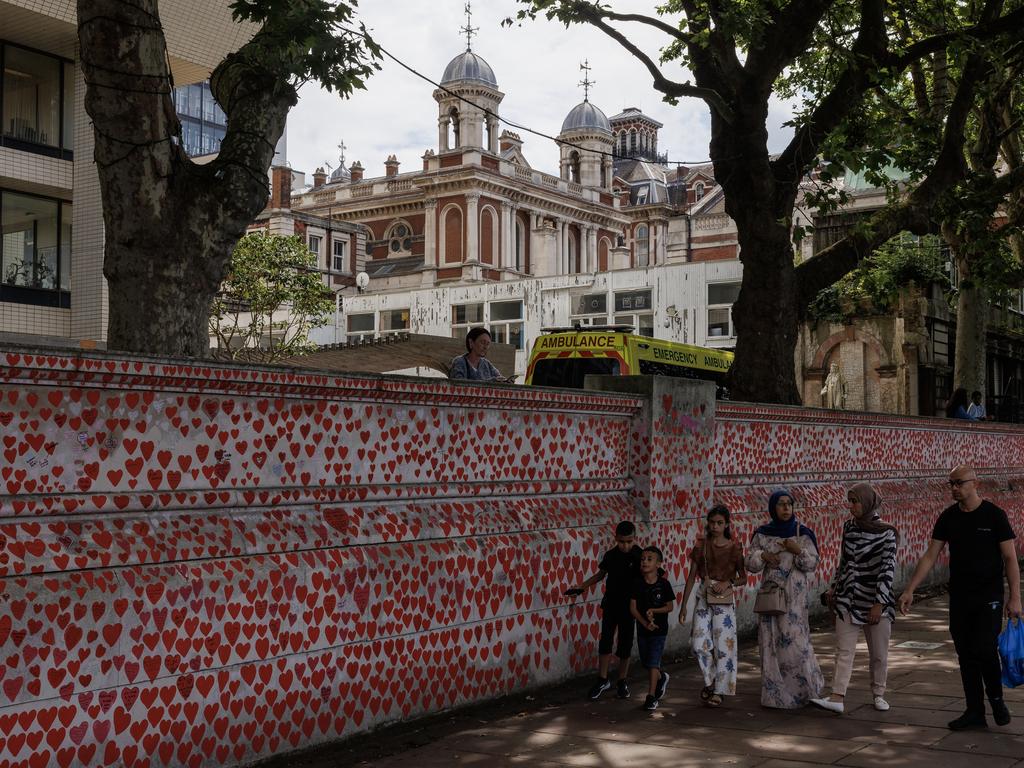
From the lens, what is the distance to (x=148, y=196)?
8.52 meters

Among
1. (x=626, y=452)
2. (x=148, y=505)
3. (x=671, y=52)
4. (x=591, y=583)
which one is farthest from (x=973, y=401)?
(x=148, y=505)

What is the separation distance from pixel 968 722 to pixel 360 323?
154ft

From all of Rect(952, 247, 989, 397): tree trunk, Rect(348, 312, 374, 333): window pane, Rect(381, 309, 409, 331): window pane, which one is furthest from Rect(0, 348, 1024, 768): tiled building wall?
Rect(348, 312, 374, 333): window pane

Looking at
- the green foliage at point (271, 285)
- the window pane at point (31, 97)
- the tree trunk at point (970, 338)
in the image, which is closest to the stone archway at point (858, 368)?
the tree trunk at point (970, 338)

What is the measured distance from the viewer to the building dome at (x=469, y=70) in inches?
2623

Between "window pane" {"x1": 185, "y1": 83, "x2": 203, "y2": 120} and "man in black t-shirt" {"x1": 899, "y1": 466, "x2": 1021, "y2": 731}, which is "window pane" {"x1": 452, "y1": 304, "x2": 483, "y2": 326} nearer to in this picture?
"window pane" {"x1": 185, "y1": 83, "x2": 203, "y2": 120}

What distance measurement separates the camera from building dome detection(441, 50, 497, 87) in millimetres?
66625

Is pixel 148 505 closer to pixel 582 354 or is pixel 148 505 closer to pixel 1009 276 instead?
pixel 582 354

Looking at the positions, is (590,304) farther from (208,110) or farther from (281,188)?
(208,110)

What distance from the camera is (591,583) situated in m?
8.62

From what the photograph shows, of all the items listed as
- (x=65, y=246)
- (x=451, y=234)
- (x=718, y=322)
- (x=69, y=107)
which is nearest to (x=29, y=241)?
(x=65, y=246)

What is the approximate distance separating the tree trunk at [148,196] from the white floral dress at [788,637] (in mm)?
4301

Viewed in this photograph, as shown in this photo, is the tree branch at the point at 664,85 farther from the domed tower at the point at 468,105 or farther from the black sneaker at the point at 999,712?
the domed tower at the point at 468,105

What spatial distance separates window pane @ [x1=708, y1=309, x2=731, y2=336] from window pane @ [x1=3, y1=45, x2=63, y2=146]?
27708 mm
